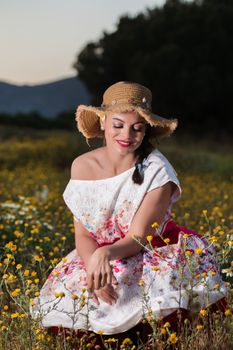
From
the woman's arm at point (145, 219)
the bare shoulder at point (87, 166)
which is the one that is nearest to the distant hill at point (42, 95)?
the bare shoulder at point (87, 166)

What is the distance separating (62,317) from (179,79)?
1887 centimetres

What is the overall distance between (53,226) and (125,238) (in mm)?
2540

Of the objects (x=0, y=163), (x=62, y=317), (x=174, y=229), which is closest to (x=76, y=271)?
(x=62, y=317)

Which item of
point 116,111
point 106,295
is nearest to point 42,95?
point 116,111

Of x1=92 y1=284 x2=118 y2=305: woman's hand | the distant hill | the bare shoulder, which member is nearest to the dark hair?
the bare shoulder

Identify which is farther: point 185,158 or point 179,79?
point 179,79

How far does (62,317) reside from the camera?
3375 millimetres

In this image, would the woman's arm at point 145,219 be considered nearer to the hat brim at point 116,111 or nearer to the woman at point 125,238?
the woman at point 125,238

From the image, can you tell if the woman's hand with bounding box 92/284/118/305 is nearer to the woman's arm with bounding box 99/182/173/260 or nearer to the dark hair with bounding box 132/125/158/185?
the woman's arm with bounding box 99/182/173/260

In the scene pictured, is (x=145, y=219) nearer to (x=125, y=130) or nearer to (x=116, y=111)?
(x=125, y=130)

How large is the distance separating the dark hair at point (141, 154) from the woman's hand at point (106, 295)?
1.82ft

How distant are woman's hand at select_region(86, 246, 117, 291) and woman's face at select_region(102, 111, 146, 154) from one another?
1.91 feet

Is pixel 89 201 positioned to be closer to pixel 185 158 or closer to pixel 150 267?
pixel 150 267

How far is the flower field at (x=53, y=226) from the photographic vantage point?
3.14 meters
